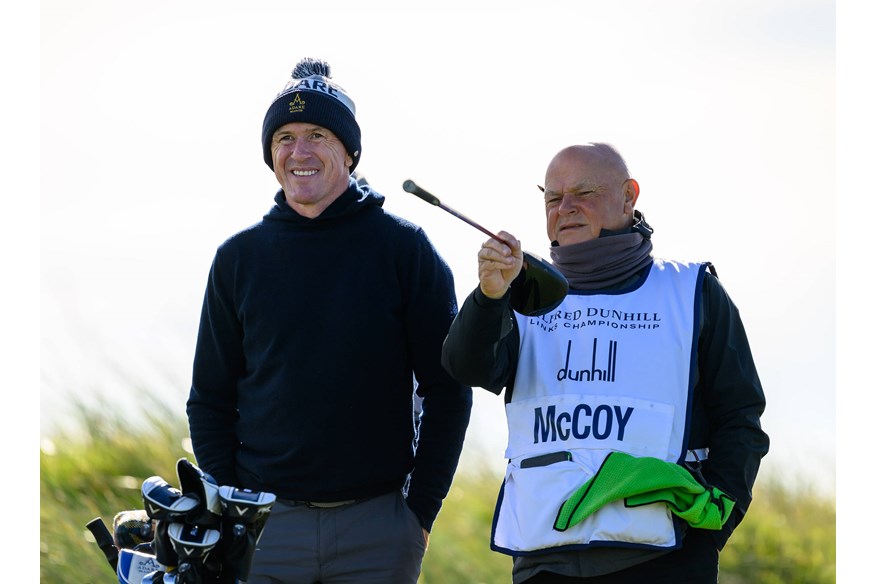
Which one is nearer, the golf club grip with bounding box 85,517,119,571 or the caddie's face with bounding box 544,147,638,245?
the golf club grip with bounding box 85,517,119,571

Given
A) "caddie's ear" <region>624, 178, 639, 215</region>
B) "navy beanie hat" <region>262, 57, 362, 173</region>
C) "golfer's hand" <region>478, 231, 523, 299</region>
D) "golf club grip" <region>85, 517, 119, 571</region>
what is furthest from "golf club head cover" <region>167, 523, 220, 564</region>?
"caddie's ear" <region>624, 178, 639, 215</region>

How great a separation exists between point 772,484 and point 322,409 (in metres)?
4.27

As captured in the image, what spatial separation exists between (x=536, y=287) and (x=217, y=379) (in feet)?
3.91

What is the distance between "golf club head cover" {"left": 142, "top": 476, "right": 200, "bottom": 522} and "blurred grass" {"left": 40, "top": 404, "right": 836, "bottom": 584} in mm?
2741

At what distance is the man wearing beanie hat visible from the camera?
3.99 meters

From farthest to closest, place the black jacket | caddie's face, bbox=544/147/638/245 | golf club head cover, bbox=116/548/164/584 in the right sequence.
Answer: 1. the black jacket
2. caddie's face, bbox=544/147/638/245
3. golf club head cover, bbox=116/548/164/584

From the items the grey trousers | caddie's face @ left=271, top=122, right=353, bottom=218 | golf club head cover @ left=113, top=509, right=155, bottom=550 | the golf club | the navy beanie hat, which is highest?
the navy beanie hat

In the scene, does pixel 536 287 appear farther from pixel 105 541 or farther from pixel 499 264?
pixel 105 541

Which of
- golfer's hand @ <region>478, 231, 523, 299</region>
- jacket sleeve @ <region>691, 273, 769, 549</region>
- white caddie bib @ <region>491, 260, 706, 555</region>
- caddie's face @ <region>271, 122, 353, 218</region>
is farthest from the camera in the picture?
caddie's face @ <region>271, 122, 353, 218</region>

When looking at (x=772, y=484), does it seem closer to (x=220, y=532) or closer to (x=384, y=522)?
(x=384, y=522)

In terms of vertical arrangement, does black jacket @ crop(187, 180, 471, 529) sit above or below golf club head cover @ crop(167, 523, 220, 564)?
above

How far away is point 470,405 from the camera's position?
422cm

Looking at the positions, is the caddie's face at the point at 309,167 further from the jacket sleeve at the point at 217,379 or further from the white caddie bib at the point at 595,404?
the white caddie bib at the point at 595,404

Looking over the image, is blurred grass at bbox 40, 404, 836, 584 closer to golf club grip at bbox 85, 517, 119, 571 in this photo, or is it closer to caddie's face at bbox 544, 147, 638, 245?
golf club grip at bbox 85, 517, 119, 571
